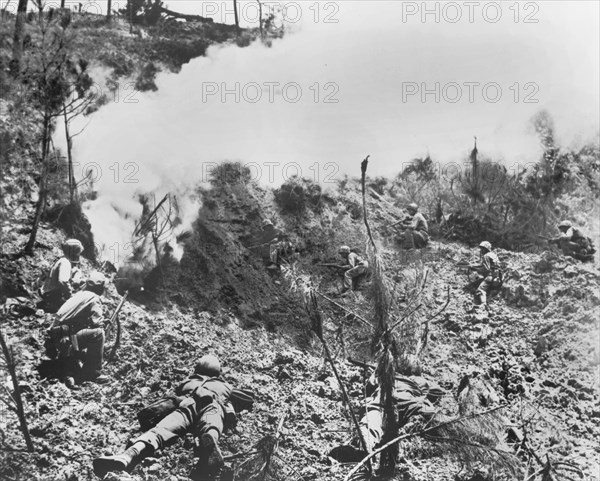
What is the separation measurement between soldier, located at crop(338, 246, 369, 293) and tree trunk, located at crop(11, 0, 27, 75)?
17.9 feet

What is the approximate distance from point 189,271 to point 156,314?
771 mm

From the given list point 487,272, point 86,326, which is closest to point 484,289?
point 487,272

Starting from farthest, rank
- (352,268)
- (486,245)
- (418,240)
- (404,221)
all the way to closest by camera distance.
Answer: (404,221) < (418,240) < (486,245) < (352,268)

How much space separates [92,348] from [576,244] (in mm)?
6428

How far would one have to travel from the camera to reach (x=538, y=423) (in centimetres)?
764

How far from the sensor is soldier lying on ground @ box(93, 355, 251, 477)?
6619 millimetres

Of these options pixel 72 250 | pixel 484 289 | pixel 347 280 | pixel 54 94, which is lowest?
pixel 484 289

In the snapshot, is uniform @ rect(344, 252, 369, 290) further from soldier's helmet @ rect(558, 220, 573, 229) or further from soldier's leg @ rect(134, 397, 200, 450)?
soldier's helmet @ rect(558, 220, 573, 229)

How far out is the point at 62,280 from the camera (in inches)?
297

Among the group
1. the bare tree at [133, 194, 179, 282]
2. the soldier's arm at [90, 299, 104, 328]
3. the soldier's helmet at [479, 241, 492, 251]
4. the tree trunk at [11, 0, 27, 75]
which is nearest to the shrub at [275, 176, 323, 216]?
the bare tree at [133, 194, 179, 282]

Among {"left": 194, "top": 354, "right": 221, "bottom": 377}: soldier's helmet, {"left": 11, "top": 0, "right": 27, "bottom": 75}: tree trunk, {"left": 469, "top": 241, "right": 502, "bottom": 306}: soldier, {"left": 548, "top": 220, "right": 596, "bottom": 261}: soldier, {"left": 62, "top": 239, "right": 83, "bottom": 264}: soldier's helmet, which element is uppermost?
{"left": 11, "top": 0, "right": 27, "bottom": 75}: tree trunk

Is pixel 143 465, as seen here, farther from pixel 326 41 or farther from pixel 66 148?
pixel 326 41

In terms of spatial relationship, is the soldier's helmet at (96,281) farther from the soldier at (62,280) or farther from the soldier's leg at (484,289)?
the soldier's leg at (484,289)

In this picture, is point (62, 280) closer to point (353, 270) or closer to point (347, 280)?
point (347, 280)
